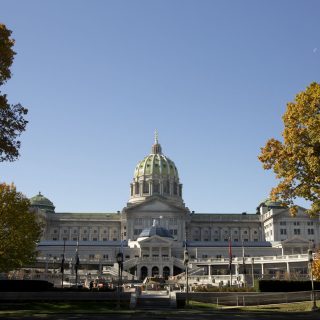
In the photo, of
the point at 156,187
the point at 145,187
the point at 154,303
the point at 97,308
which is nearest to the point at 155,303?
the point at 154,303

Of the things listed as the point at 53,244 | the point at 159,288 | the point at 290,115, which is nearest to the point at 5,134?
the point at 290,115

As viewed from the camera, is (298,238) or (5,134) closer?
(5,134)

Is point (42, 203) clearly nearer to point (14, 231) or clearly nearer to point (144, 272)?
point (144, 272)

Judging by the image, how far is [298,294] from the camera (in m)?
51.9

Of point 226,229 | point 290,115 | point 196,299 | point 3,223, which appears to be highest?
point 226,229

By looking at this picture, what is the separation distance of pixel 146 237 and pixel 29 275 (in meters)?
50.7

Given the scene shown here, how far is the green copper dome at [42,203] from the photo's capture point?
17062 centimetres

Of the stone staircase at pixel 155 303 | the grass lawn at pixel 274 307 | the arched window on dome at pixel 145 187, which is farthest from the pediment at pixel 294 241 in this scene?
the stone staircase at pixel 155 303

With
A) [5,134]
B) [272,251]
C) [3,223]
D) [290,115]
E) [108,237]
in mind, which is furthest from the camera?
[108,237]

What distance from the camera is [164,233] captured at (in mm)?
128250

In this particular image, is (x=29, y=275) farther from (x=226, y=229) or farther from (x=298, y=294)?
(x=226, y=229)

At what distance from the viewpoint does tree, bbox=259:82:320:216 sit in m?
33.1

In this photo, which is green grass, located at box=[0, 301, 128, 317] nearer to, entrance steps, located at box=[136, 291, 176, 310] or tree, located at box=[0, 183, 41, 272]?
entrance steps, located at box=[136, 291, 176, 310]

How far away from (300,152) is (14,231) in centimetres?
3563
